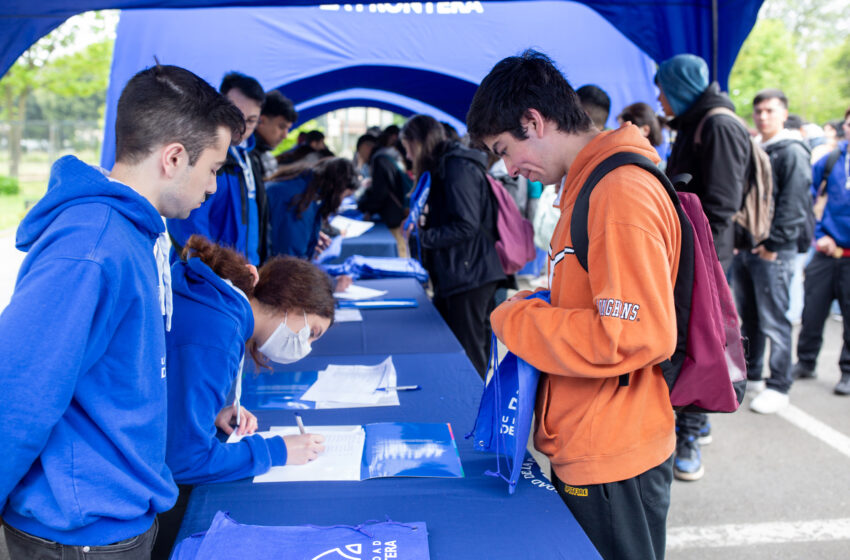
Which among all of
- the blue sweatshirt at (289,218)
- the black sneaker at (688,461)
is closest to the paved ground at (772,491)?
the black sneaker at (688,461)

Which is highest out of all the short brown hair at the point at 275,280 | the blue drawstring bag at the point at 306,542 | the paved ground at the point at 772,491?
the short brown hair at the point at 275,280

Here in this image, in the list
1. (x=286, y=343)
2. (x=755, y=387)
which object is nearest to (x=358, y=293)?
(x=286, y=343)

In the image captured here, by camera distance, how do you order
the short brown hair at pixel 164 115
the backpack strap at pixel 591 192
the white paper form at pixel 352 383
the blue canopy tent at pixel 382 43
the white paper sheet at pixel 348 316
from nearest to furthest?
1. the short brown hair at pixel 164 115
2. the backpack strap at pixel 591 192
3. the white paper form at pixel 352 383
4. the white paper sheet at pixel 348 316
5. the blue canopy tent at pixel 382 43

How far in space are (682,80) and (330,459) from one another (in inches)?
96.1

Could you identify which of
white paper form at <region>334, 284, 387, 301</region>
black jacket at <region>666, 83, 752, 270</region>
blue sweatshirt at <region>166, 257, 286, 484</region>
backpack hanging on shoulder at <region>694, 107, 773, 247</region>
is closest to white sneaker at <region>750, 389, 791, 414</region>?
backpack hanging on shoulder at <region>694, 107, 773, 247</region>

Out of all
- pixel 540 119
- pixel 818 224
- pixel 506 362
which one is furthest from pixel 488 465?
pixel 818 224

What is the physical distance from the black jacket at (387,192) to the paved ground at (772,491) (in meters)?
3.76

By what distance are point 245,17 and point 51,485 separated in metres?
5.23

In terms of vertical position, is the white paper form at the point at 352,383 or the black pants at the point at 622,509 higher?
the black pants at the point at 622,509

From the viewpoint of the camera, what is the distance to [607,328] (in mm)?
1261

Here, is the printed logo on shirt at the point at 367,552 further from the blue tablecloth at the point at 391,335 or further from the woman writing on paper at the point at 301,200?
the woman writing on paper at the point at 301,200

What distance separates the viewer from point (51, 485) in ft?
3.42

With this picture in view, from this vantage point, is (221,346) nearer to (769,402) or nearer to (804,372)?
(769,402)

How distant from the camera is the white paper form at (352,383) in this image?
2049mm
